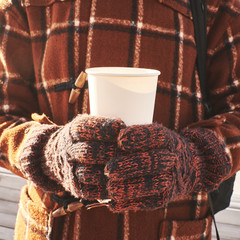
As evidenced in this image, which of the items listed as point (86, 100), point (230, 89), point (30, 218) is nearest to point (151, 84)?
point (86, 100)

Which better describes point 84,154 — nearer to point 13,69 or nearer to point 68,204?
point 68,204

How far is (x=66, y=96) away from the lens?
907 mm

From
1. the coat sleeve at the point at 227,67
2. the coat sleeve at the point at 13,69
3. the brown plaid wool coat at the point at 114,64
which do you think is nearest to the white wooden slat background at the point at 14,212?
the brown plaid wool coat at the point at 114,64

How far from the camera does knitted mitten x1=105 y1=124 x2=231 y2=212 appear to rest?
59 centimetres

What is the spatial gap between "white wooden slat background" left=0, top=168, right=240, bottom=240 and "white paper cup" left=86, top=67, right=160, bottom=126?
1.76m

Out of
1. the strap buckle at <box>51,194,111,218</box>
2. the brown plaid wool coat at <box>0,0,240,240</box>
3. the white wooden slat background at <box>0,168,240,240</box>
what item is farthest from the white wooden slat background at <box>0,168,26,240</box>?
the strap buckle at <box>51,194,111,218</box>

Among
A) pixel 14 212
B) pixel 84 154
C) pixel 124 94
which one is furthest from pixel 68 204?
pixel 14 212

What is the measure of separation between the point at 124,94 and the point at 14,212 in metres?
2.25

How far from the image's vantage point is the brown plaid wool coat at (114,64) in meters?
0.88

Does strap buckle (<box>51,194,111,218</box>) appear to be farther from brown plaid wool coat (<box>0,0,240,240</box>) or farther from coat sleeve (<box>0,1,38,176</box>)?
coat sleeve (<box>0,1,38,176</box>)

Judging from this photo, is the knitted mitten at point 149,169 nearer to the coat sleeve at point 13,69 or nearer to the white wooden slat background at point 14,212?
the coat sleeve at point 13,69

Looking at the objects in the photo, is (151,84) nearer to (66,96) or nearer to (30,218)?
(66,96)

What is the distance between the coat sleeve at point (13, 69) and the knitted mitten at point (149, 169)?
1.52ft

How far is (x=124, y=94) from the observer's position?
618 millimetres
